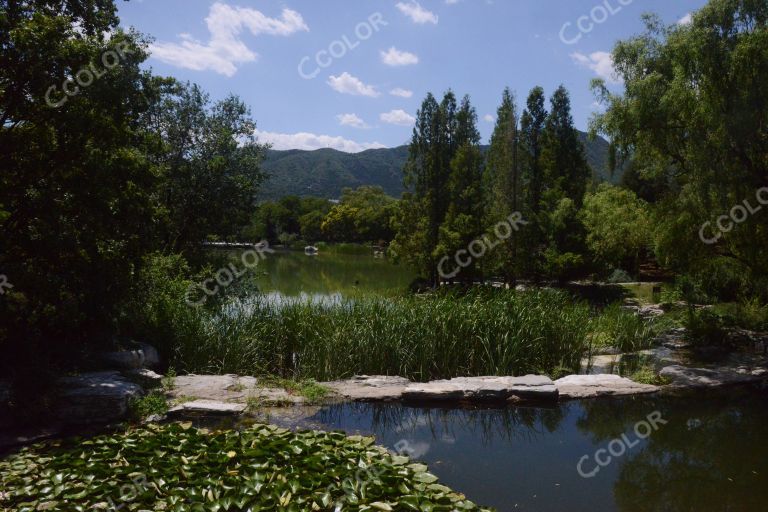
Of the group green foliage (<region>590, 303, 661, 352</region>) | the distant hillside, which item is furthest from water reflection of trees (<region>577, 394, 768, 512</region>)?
the distant hillside

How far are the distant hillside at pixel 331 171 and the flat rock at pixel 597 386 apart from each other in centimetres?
9382

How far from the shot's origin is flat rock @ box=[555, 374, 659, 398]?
734 centimetres

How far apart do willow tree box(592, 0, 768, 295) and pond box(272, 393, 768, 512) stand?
2.83m

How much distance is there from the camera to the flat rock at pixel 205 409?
625 cm

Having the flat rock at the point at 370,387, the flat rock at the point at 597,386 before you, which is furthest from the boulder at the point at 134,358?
the flat rock at the point at 597,386

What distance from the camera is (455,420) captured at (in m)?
6.55

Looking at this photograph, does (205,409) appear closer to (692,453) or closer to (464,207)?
(692,453)

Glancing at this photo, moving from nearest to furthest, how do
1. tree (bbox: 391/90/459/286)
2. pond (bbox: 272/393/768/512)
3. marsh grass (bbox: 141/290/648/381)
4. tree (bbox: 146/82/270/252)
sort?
pond (bbox: 272/393/768/512) → marsh grass (bbox: 141/290/648/381) → tree (bbox: 146/82/270/252) → tree (bbox: 391/90/459/286)

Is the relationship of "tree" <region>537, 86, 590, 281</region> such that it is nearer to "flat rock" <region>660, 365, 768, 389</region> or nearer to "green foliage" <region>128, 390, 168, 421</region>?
"flat rock" <region>660, 365, 768, 389</region>

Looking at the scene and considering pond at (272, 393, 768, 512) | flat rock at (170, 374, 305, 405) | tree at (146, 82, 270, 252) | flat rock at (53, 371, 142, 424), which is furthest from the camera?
tree at (146, 82, 270, 252)

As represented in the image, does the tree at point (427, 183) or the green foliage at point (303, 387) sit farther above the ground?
the tree at point (427, 183)

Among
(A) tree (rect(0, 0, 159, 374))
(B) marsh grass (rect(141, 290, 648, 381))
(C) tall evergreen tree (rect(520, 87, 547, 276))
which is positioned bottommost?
(B) marsh grass (rect(141, 290, 648, 381))

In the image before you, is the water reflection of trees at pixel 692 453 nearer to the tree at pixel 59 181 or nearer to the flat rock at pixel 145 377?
the flat rock at pixel 145 377

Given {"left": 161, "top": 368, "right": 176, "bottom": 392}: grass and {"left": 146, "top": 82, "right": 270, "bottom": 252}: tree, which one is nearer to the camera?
{"left": 161, "top": 368, "right": 176, "bottom": 392}: grass
